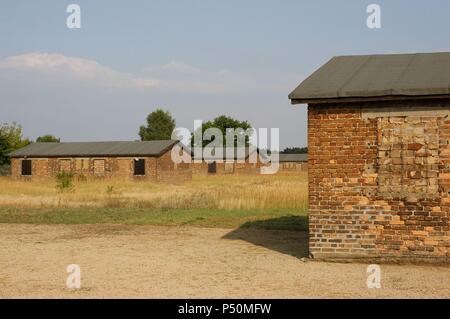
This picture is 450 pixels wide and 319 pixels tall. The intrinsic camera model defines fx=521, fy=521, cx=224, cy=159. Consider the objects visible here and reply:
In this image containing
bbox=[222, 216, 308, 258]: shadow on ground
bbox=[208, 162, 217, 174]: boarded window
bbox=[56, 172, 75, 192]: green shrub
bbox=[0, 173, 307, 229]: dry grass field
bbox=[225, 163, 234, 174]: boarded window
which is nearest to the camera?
bbox=[222, 216, 308, 258]: shadow on ground

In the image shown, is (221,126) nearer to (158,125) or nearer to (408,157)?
(158,125)

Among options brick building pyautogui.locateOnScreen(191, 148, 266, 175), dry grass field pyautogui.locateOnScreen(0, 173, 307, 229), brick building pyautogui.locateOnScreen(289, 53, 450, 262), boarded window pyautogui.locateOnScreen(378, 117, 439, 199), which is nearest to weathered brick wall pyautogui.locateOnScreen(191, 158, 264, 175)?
brick building pyautogui.locateOnScreen(191, 148, 266, 175)

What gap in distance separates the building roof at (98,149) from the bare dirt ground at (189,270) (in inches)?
1129

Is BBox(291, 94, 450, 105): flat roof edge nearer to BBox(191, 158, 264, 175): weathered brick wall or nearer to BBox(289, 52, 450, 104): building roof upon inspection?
BBox(289, 52, 450, 104): building roof

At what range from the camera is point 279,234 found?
13969 millimetres

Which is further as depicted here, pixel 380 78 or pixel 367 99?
pixel 380 78

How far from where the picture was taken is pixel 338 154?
31.2ft

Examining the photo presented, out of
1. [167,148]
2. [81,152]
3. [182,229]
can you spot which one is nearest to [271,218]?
[182,229]

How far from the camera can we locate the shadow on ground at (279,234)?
1163 cm

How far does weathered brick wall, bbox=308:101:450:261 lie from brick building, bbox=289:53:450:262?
17 millimetres

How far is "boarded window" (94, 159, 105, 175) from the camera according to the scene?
42750mm

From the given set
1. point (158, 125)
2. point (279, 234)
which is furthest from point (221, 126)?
point (279, 234)

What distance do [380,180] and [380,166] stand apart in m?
0.25
